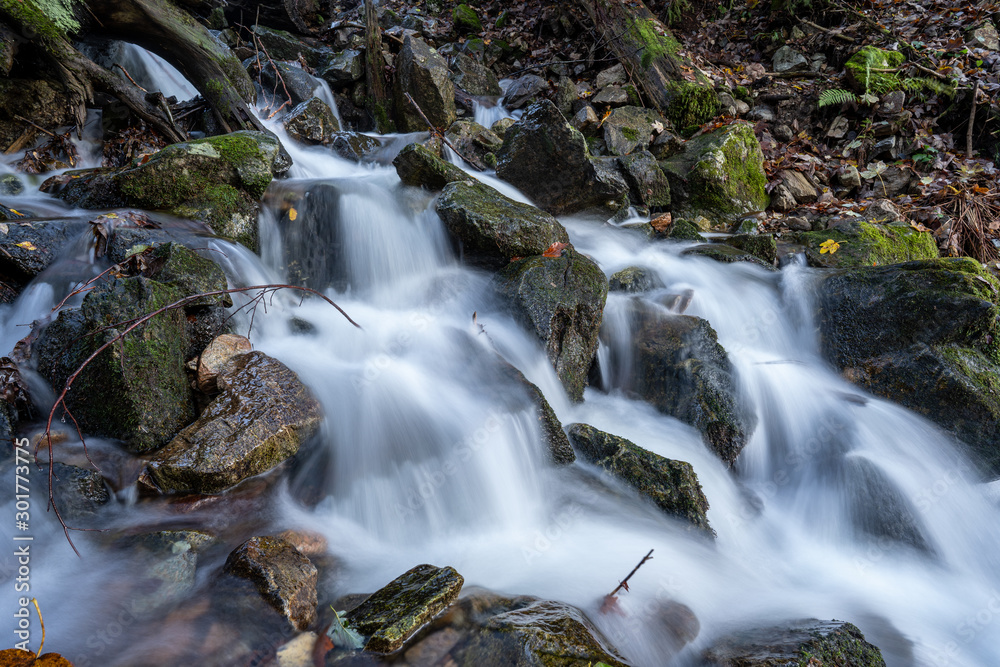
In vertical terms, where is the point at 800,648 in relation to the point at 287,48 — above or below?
below

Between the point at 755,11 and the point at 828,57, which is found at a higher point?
the point at 755,11

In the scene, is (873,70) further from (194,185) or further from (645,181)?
(194,185)

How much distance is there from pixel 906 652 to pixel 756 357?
2.45 m

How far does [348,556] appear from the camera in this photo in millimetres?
2801

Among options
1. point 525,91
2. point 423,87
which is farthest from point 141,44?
point 525,91

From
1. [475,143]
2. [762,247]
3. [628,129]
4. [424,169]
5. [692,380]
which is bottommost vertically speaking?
[692,380]

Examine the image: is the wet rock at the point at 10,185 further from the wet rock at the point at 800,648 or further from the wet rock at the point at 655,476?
the wet rock at the point at 800,648

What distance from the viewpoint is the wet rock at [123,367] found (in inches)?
113

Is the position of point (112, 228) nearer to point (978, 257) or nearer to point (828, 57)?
point (978, 257)

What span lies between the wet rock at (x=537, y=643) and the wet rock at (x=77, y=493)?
209 cm

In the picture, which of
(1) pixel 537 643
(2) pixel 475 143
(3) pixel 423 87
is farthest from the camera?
(3) pixel 423 87

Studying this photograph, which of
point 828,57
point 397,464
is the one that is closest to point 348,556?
point 397,464

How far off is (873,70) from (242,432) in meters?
9.27

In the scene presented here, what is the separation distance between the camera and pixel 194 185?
4.80 m
